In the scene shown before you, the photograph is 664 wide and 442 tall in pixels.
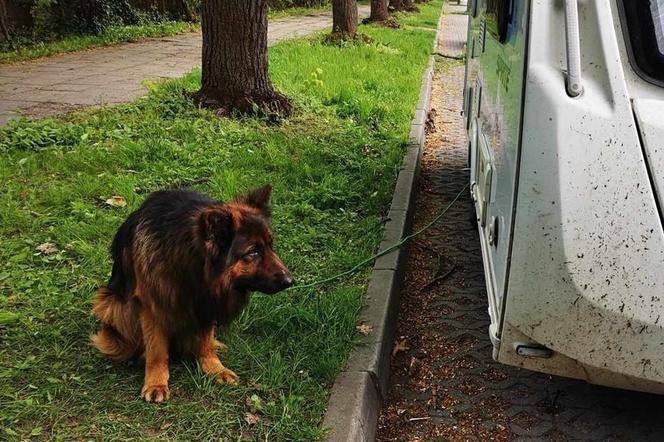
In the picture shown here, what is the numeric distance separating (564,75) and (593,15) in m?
0.21

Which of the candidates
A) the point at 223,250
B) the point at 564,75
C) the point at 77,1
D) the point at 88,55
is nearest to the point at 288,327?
the point at 223,250

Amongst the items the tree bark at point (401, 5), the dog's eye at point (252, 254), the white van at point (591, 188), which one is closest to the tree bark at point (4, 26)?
the dog's eye at point (252, 254)

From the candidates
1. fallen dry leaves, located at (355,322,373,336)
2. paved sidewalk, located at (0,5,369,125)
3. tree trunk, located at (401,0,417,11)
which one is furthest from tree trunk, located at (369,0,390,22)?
fallen dry leaves, located at (355,322,373,336)

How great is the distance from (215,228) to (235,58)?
15.8ft

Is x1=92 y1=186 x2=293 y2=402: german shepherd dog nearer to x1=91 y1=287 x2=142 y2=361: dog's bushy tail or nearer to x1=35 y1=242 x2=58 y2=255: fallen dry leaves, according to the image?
x1=91 y1=287 x2=142 y2=361: dog's bushy tail

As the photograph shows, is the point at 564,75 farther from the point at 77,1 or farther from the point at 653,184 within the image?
the point at 77,1

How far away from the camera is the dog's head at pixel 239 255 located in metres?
2.59

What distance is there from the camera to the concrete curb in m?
2.69

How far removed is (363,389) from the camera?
288 cm

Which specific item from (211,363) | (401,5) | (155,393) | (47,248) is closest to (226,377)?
(211,363)

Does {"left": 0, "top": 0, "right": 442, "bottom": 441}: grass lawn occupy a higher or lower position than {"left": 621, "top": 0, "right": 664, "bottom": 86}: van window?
lower

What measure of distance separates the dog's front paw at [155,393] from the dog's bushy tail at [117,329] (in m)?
0.24

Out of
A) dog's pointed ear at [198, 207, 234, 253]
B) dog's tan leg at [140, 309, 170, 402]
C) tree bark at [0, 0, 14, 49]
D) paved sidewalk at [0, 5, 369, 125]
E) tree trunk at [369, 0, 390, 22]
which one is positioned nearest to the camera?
dog's pointed ear at [198, 207, 234, 253]

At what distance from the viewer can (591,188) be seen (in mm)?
2039
